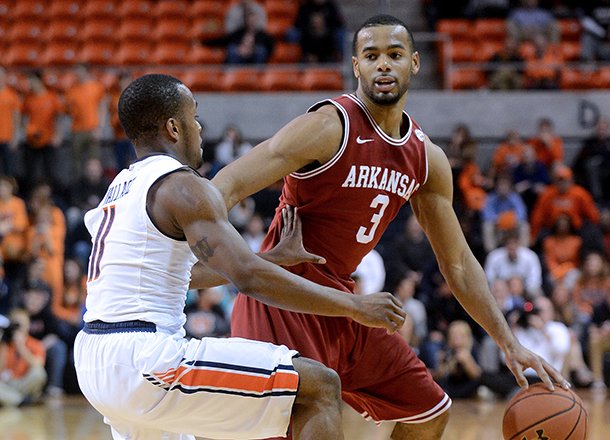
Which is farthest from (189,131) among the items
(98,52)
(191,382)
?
(98,52)

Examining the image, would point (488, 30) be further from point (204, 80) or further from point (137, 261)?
point (137, 261)

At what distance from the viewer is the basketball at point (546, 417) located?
4824 mm

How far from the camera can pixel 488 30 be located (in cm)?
1656

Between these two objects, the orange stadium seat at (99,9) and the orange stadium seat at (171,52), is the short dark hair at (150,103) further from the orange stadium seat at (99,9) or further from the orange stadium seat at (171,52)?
the orange stadium seat at (99,9)

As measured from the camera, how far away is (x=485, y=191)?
13680 mm

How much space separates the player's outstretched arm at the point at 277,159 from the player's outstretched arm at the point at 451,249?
27.8 inches

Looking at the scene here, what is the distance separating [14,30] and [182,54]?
110 inches

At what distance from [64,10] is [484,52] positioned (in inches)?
267

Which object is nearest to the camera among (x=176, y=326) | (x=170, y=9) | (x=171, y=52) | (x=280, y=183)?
(x=176, y=326)

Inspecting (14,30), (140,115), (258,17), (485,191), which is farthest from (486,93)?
(140,115)

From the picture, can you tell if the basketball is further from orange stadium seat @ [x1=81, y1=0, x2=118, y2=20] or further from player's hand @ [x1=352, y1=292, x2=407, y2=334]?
orange stadium seat @ [x1=81, y1=0, x2=118, y2=20]

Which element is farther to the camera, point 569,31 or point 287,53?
point 569,31

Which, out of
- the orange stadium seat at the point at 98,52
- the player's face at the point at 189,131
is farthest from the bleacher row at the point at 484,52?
the player's face at the point at 189,131

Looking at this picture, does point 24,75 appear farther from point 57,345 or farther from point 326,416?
point 326,416
